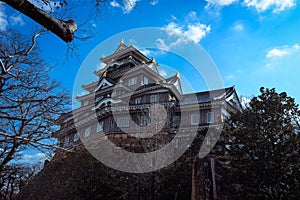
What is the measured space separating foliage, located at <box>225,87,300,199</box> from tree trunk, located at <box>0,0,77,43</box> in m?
10.9

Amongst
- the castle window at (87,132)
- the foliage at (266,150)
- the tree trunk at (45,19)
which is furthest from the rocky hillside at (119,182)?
the tree trunk at (45,19)

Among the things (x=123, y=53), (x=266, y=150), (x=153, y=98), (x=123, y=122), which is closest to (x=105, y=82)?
(x=123, y=53)

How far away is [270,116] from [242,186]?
3863 mm

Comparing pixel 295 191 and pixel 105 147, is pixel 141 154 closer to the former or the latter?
pixel 105 147

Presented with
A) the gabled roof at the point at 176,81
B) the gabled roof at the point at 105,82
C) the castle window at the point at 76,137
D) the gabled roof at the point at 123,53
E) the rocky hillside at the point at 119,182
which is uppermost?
the gabled roof at the point at 123,53

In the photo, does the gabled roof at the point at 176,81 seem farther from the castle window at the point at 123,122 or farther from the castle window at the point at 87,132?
the castle window at the point at 87,132

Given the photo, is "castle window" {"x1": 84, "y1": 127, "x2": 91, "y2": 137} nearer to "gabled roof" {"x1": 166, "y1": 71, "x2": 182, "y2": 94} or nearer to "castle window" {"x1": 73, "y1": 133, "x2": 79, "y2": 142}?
"castle window" {"x1": 73, "y1": 133, "x2": 79, "y2": 142}

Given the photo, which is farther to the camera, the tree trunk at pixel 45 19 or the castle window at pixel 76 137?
the castle window at pixel 76 137

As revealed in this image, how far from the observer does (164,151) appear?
13703mm

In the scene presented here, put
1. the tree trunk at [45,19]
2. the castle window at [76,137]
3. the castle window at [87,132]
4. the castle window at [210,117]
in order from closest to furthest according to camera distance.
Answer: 1. the tree trunk at [45,19]
2. the castle window at [210,117]
3. the castle window at [87,132]
4. the castle window at [76,137]

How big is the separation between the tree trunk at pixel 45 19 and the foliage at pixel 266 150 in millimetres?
10911

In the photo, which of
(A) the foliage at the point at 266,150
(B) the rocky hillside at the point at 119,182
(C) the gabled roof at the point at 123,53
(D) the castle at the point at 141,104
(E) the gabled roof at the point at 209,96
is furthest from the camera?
(C) the gabled roof at the point at 123,53

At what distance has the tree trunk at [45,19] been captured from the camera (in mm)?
2488

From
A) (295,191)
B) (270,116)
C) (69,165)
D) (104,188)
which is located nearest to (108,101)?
(69,165)
